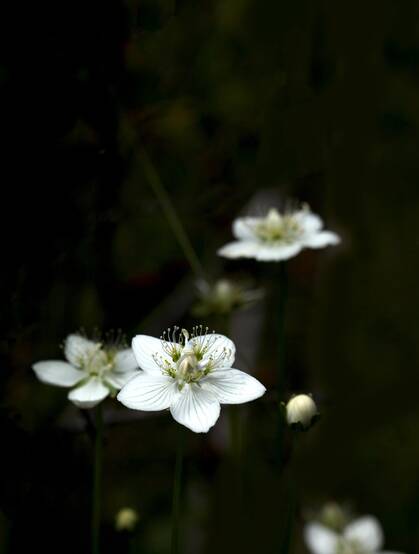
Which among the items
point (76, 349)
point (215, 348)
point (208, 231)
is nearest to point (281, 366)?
point (215, 348)

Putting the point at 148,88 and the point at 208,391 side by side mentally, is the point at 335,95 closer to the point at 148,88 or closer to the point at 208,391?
the point at 148,88

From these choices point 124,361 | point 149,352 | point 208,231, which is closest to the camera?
point 149,352

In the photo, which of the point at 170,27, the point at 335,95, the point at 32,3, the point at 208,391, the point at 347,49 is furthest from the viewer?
the point at 347,49

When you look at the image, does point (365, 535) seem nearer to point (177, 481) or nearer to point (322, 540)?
point (322, 540)

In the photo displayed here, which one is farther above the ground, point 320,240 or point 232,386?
point 320,240

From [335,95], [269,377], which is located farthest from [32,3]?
[269,377]

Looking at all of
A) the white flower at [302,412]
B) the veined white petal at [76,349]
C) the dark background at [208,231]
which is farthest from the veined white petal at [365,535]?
the veined white petal at [76,349]

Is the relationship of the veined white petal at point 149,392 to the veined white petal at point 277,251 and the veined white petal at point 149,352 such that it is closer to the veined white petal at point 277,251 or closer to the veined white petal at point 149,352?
the veined white petal at point 149,352
